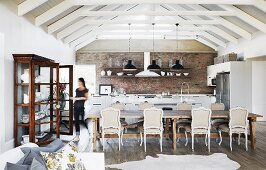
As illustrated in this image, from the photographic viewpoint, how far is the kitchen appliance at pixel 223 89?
11.5m

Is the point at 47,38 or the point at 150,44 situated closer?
the point at 47,38

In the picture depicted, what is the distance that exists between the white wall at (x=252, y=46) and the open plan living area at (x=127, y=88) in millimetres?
34

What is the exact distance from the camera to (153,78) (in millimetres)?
14477

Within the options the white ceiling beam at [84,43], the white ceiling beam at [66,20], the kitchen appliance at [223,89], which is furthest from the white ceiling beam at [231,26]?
the white ceiling beam at [84,43]

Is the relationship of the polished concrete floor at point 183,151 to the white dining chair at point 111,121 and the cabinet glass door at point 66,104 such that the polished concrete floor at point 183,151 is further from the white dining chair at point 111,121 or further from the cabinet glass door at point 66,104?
the cabinet glass door at point 66,104

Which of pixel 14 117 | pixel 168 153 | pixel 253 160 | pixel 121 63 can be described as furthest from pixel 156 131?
pixel 121 63

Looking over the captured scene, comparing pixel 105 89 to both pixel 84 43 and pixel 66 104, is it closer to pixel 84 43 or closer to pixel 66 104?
pixel 84 43

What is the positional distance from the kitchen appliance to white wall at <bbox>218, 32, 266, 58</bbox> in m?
1.03

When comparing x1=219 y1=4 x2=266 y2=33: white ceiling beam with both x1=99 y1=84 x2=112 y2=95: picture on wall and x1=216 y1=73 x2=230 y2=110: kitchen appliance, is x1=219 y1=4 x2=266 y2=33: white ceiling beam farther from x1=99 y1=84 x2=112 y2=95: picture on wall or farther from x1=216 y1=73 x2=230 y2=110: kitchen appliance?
x1=99 y1=84 x2=112 y2=95: picture on wall

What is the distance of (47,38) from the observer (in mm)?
9234

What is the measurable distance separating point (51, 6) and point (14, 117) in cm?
300

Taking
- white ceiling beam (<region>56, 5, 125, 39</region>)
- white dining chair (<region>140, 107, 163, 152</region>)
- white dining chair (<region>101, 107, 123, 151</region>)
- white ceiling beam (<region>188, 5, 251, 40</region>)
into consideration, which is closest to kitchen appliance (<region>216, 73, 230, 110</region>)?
white ceiling beam (<region>188, 5, 251, 40</region>)

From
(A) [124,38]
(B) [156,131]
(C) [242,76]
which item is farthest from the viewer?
(A) [124,38]

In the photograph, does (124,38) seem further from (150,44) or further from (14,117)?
(14,117)
